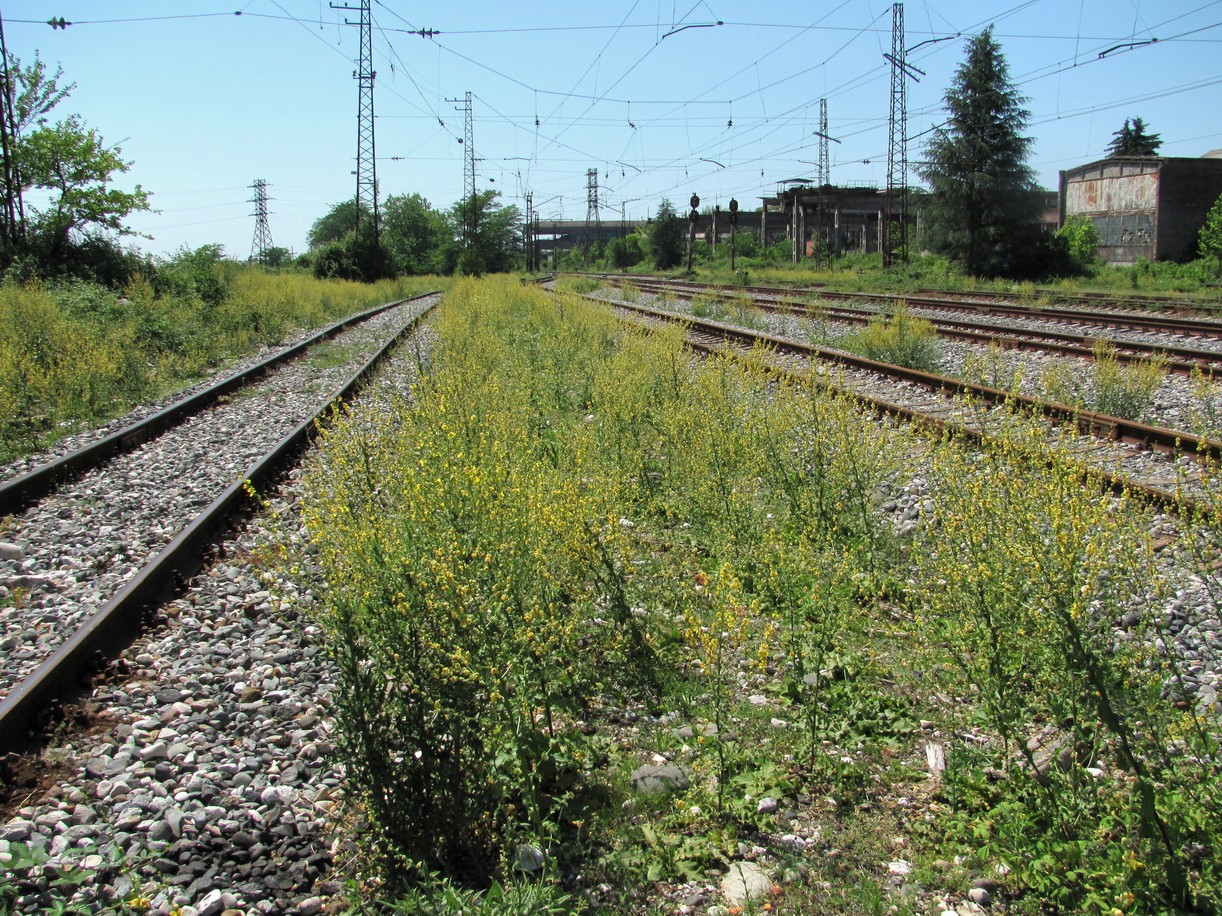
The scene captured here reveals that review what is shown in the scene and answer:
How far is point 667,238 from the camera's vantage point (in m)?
67.9

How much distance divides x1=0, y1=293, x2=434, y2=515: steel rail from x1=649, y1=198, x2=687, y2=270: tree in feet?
184

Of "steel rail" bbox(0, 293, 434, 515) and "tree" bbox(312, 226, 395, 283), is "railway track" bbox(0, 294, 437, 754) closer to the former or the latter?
"steel rail" bbox(0, 293, 434, 515)

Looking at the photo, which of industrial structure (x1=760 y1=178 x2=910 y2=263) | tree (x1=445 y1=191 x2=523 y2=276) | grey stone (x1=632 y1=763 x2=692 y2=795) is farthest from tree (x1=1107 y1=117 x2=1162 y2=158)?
grey stone (x1=632 y1=763 x2=692 y2=795)

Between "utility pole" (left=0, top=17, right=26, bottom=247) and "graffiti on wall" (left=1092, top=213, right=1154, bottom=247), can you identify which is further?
"graffiti on wall" (left=1092, top=213, right=1154, bottom=247)

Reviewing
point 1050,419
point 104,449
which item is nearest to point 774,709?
point 1050,419

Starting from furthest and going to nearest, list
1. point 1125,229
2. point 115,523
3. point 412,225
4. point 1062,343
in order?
point 412,225, point 1125,229, point 1062,343, point 115,523

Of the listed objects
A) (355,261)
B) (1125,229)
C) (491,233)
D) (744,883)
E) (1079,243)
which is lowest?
(744,883)

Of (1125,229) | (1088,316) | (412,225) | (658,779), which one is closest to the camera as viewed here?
(658,779)

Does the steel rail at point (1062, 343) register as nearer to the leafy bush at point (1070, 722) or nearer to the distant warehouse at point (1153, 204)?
the leafy bush at point (1070, 722)

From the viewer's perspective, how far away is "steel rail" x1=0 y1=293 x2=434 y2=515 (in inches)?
272

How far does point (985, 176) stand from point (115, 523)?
3694 cm

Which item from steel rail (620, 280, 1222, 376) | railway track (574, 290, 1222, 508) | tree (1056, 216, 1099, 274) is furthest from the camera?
tree (1056, 216, 1099, 274)

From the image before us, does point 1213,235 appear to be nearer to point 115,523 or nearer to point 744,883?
point 115,523

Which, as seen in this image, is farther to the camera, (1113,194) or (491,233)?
(491,233)
